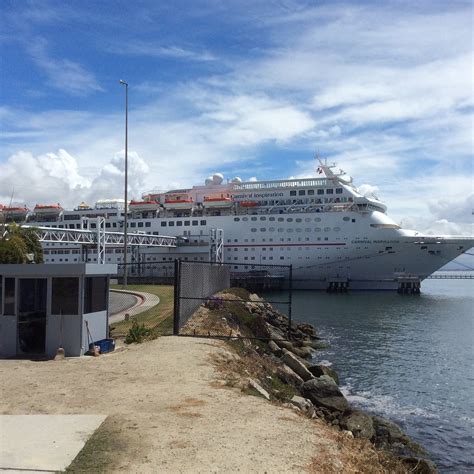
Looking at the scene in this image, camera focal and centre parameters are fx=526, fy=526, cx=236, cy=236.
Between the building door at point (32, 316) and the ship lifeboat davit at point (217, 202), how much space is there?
203ft

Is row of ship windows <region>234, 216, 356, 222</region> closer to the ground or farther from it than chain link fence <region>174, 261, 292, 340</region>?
farther from it

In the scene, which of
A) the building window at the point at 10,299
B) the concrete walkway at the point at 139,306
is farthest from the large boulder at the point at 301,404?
the concrete walkway at the point at 139,306

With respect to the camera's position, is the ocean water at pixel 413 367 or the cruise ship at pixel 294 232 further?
the cruise ship at pixel 294 232

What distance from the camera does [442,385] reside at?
57.2 feet

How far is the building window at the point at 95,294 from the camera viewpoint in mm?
12406

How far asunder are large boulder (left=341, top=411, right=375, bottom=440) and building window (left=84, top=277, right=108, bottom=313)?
6309 millimetres

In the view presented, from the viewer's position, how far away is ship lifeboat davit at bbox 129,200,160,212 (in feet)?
261

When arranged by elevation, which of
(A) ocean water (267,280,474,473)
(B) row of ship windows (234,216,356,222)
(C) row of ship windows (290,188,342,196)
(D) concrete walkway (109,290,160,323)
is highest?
(C) row of ship windows (290,188,342,196)

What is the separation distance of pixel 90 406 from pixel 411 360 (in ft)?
55.5

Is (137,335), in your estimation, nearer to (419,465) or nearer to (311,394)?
(311,394)

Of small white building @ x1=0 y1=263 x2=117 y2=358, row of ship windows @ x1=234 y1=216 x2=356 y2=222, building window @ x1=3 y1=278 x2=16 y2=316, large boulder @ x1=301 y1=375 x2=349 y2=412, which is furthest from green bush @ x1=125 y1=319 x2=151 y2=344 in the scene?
row of ship windows @ x1=234 y1=216 x2=356 y2=222

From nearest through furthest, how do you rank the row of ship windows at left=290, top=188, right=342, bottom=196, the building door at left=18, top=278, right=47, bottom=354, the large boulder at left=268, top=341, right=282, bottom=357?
the building door at left=18, top=278, right=47, bottom=354, the large boulder at left=268, top=341, right=282, bottom=357, the row of ship windows at left=290, top=188, right=342, bottom=196

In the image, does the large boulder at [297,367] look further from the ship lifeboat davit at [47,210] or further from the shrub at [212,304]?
the ship lifeboat davit at [47,210]

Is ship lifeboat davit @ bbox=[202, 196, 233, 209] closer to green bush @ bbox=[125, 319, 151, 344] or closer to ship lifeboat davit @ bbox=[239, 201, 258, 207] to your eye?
ship lifeboat davit @ bbox=[239, 201, 258, 207]
